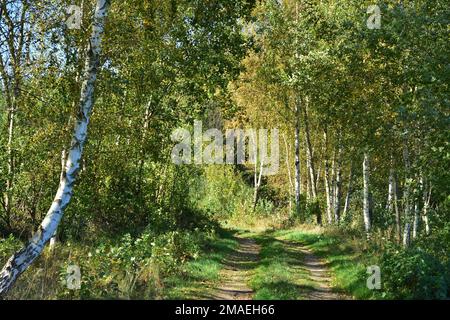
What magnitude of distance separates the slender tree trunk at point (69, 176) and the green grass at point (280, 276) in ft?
14.9

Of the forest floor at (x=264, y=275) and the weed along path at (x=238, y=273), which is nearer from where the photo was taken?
the forest floor at (x=264, y=275)

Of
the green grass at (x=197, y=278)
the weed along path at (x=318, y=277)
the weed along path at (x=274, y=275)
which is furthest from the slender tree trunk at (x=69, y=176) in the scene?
the weed along path at (x=318, y=277)

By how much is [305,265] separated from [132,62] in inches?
323

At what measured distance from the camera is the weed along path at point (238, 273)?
11680 millimetres

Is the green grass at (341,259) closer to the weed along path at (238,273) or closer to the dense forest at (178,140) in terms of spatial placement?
the dense forest at (178,140)

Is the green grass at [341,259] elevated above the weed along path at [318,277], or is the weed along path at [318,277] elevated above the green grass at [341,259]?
the green grass at [341,259]

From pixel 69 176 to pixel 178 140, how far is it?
31.9 ft

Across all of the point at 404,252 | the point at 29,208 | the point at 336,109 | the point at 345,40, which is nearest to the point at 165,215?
the point at 29,208

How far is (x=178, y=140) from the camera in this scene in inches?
794

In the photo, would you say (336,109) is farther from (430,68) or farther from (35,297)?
(35,297)

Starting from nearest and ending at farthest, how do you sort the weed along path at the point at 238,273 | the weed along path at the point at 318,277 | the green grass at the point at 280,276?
1. the green grass at the point at 280,276
2. the weed along path at the point at 318,277
3. the weed along path at the point at 238,273

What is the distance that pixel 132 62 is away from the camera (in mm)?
15695

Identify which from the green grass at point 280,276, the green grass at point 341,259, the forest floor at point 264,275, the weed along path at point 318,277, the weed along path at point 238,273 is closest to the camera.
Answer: the green grass at point 280,276

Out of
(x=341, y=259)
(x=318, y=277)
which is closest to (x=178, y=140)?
(x=341, y=259)
